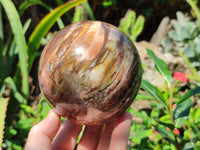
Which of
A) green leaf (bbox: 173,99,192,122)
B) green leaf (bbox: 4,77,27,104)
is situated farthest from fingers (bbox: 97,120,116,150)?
green leaf (bbox: 4,77,27,104)

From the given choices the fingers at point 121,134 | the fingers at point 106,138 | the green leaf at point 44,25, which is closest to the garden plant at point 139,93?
the green leaf at point 44,25

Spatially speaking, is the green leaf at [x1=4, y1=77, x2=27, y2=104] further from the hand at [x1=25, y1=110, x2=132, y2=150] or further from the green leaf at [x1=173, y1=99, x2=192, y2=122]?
the green leaf at [x1=173, y1=99, x2=192, y2=122]

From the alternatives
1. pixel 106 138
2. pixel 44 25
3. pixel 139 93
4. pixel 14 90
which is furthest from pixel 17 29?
pixel 139 93

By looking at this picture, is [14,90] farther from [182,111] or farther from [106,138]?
[182,111]

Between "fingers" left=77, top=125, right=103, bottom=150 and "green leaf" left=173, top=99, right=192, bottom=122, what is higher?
"fingers" left=77, top=125, right=103, bottom=150

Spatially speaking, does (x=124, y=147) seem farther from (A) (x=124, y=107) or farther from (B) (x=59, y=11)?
(B) (x=59, y=11)

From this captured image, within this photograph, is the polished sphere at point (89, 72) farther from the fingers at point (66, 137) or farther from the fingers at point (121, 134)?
the fingers at point (66, 137)
